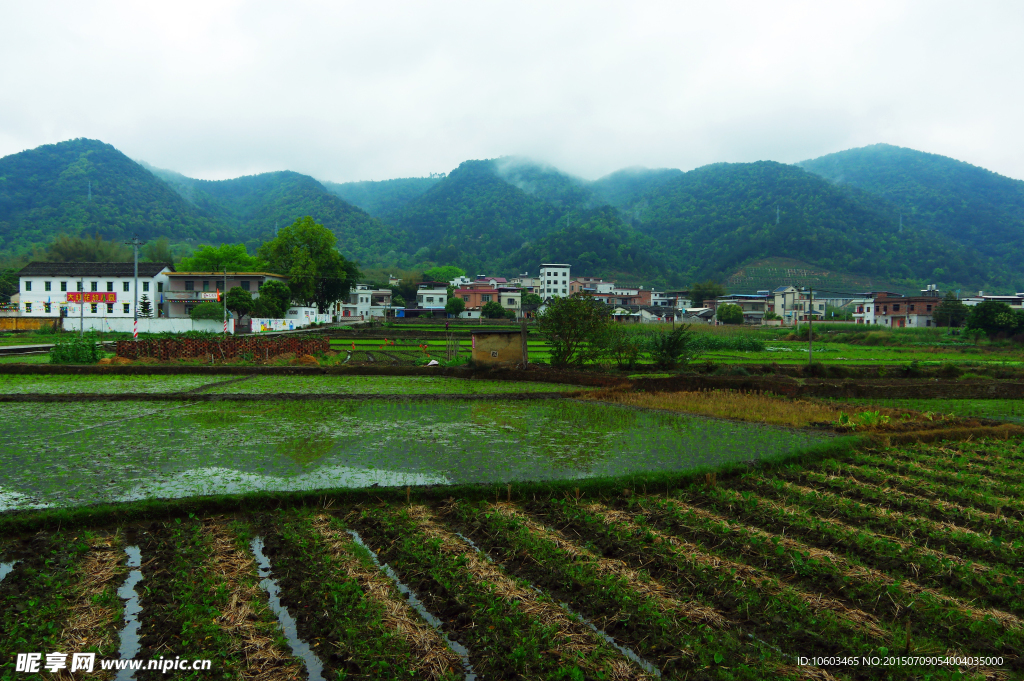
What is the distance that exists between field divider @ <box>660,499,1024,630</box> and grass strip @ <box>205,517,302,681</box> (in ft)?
15.0

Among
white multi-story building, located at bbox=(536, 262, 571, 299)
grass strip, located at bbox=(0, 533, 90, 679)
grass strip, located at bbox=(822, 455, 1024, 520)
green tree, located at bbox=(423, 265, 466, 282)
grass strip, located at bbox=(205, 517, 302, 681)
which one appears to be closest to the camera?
grass strip, located at bbox=(205, 517, 302, 681)

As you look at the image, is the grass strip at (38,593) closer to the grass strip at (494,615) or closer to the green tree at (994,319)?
the grass strip at (494,615)

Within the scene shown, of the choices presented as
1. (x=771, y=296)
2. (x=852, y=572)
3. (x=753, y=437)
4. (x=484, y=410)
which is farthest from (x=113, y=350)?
(x=771, y=296)

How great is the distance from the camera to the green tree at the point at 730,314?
3270 inches

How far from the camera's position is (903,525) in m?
6.78

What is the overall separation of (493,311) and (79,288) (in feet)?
156

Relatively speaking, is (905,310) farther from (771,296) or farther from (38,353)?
(38,353)

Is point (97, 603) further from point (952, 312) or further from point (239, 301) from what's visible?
point (952, 312)

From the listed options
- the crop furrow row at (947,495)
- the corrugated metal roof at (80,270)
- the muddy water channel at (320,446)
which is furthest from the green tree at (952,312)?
the corrugated metal roof at (80,270)

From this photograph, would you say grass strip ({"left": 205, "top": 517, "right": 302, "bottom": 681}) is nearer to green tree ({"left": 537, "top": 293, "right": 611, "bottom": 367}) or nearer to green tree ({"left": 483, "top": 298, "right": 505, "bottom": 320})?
green tree ({"left": 537, "top": 293, "right": 611, "bottom": 367})

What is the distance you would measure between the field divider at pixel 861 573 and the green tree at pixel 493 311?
248 ft

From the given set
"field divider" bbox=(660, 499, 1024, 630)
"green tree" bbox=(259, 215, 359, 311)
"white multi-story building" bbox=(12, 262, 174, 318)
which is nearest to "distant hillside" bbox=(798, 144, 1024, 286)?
"green tree" bbox=(259, 215, 359, 311)

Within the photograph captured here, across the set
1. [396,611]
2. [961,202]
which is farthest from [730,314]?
[961,202]

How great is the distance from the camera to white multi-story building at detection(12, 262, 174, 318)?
5819 centimetres
